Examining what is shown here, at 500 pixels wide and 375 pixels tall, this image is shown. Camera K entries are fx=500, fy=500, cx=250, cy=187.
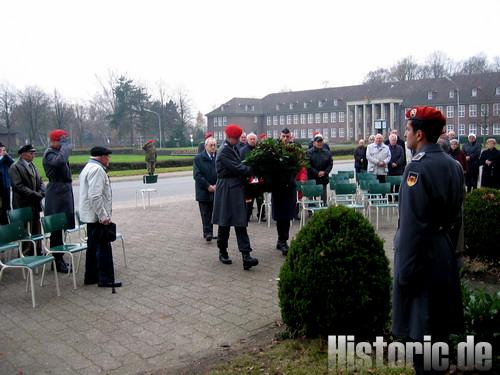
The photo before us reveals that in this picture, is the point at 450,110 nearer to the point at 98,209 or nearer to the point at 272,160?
the point at 272,160

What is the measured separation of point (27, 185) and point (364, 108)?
278ft

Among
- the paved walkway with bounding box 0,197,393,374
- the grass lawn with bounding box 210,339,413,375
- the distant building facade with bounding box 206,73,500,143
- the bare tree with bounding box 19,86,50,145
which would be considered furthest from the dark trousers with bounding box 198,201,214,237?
the bare tree with bounding box 19,86,50,145

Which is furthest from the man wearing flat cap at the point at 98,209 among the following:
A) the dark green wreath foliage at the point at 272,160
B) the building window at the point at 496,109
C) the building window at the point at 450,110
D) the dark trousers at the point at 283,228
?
the building window at the point at 450,110

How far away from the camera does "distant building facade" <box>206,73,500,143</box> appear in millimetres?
76250

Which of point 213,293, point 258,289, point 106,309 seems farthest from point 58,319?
point 258,289

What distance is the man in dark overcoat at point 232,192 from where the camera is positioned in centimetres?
756

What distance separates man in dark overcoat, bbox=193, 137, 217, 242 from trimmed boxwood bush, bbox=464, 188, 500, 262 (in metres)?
4.76

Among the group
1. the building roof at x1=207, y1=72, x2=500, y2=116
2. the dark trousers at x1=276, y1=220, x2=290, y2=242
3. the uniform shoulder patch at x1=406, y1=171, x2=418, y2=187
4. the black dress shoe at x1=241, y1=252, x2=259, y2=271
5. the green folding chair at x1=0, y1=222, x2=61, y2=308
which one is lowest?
the black dress shoe at x1=241, y1=252, x2=259, y2=271

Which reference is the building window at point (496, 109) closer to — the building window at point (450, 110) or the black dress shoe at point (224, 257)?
the building window at point (450, 110)

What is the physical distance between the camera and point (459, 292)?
3.27 metres

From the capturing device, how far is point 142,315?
579cm

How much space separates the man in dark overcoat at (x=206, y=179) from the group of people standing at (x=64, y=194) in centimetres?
265

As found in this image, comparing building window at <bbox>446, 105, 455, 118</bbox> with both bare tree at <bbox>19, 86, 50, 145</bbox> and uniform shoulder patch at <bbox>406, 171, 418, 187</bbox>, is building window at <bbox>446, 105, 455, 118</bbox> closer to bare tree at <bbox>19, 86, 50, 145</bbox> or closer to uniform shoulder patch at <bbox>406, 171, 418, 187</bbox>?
bare tree at <bbox>19, 86, 50, 145</bbox>

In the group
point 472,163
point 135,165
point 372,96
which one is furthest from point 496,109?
point 472,163
